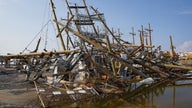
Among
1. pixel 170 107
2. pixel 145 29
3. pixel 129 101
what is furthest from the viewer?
pixel 145 29

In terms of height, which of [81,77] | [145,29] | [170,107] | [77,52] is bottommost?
[170,107]

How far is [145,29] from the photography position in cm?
6575

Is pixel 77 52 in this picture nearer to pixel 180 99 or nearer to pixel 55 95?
pixel 55 95

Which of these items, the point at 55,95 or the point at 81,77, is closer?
the point at 55,95

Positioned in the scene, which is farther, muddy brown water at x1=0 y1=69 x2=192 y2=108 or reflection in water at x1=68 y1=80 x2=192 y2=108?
reflection in water at x1=68 y1=80 x2=192 y2=108

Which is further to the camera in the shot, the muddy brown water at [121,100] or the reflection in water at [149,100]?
the reflection in water at [149,100]

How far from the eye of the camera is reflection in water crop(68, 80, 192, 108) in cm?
1515

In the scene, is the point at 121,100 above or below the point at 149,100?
above

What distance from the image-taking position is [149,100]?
1695 centimetres

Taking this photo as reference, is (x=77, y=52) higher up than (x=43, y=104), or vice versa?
(x=77, y=52)

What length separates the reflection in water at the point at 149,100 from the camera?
596 inches

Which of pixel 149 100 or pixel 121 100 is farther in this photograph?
pixel 149 100

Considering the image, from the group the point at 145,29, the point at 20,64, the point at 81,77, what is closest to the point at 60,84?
the point at 81,77

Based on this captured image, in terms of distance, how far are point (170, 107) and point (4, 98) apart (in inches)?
401
